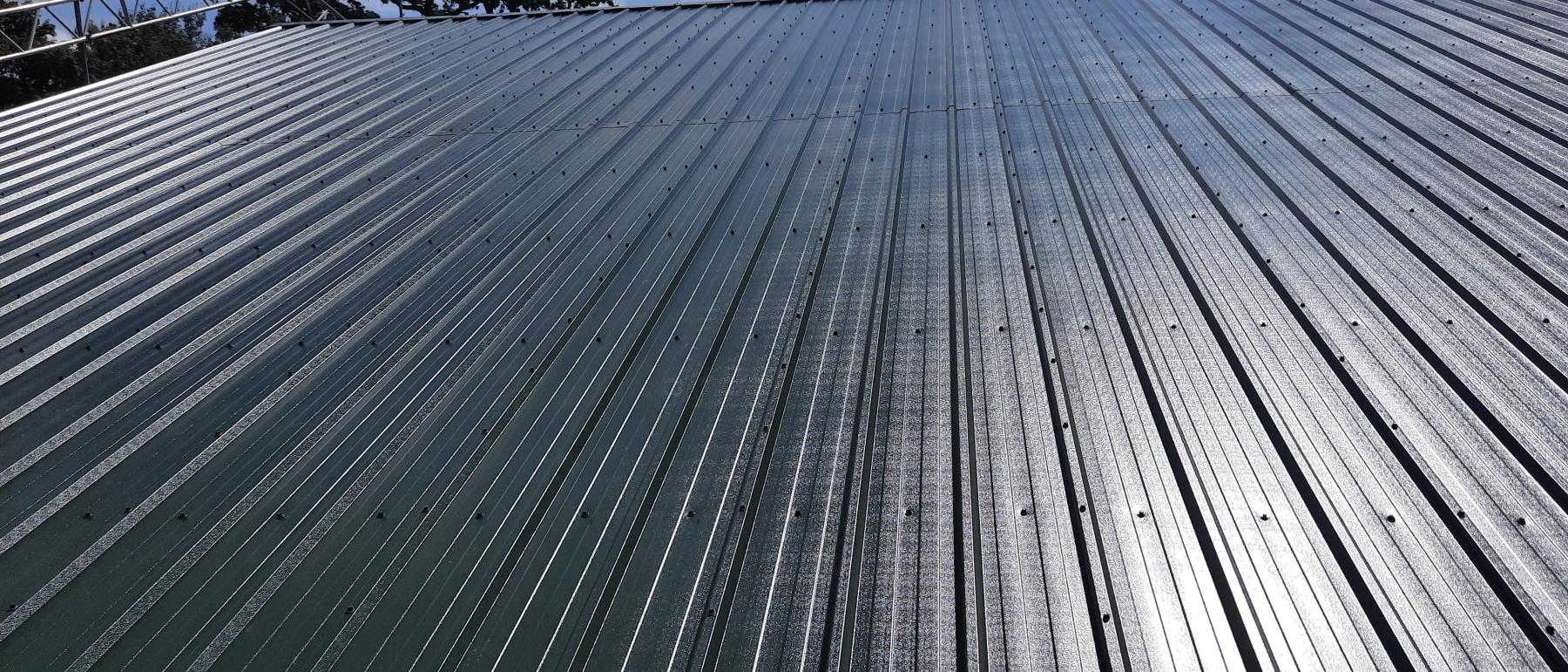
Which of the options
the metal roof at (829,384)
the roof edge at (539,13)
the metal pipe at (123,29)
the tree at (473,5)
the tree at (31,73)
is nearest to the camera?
the metal roof at (829,384)

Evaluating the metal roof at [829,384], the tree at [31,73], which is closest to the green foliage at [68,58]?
the tree at [31,73]

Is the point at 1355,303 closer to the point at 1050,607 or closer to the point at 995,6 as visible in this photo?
the point at 1050,607

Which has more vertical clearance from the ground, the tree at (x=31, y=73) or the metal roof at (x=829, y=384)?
the tree at (x=31, y=73)

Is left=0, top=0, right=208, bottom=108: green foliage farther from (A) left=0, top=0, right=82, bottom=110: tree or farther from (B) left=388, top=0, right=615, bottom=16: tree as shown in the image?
(B) left=388, top=0, right=615, bottom=16: tree

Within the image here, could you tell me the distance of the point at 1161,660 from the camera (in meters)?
2.52

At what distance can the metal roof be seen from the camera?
2.80 meters

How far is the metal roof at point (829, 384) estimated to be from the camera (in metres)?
2.80

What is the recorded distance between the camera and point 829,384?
3.95m

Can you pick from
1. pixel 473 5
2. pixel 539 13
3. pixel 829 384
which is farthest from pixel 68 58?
pixel 829 384

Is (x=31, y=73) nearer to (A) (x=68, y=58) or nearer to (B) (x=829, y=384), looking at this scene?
(A) (x=68, y=58)

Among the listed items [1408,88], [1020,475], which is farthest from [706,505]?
[1408,88]

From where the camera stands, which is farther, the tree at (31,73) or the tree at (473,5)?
the tree at (473,5)

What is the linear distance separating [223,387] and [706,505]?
314cm

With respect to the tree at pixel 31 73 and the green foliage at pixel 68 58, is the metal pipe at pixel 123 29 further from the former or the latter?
the tree at pixel 31 73
